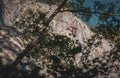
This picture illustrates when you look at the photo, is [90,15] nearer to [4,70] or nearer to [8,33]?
[4,70]

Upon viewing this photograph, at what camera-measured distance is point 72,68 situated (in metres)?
14.1

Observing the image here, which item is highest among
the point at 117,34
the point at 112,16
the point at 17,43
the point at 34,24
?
the point at 17,43

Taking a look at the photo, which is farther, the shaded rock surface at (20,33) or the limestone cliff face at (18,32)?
the limestone cliff face at (18,32)

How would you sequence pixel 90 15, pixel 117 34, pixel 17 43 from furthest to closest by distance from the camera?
pixel 17 43, pixel 90 15, pixel 117 34

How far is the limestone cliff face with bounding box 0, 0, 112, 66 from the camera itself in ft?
56.3

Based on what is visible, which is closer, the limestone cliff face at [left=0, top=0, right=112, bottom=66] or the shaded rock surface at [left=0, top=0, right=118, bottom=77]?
the shaded rock surface at [left=0, top=0, right=118, bottom=77]

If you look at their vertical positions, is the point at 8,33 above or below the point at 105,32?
above

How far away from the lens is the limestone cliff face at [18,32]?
17156mm

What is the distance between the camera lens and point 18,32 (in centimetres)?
1998

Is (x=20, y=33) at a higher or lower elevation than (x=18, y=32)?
lower

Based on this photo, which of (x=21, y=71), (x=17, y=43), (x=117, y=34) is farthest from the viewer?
(x=17, y=43)

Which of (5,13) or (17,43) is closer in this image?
(17,43)

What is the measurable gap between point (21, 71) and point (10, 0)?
62.5 feet

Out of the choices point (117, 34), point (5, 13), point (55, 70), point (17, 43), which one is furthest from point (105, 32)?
point (5, 13)
